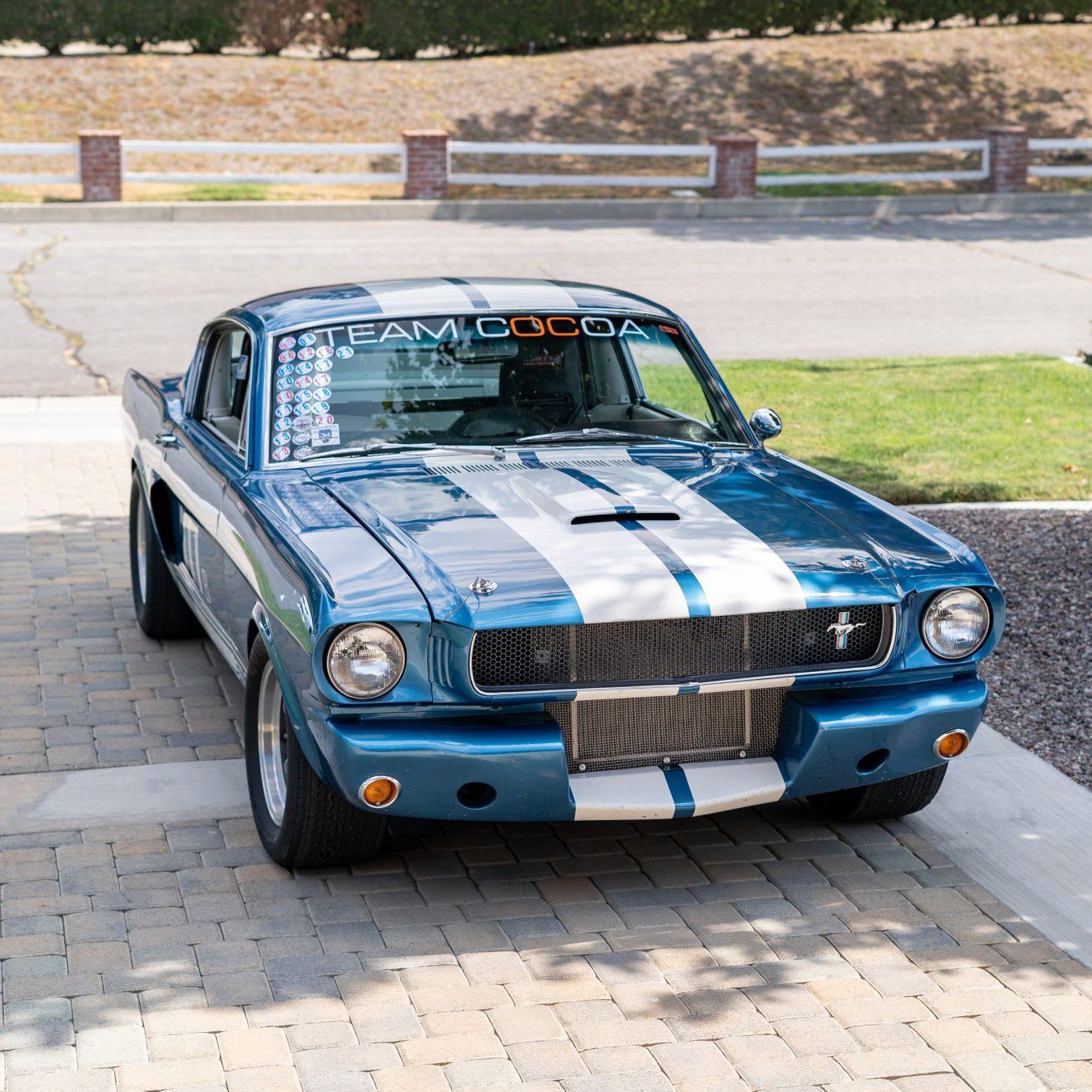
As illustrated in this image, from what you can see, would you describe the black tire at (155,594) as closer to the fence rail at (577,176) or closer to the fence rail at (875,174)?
the fence rail at (577,176)

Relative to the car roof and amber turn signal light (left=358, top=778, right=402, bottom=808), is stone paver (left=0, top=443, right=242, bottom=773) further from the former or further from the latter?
the car roof

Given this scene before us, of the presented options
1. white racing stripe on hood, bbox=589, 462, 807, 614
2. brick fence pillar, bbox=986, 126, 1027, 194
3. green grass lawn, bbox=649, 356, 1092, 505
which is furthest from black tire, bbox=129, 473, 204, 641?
brick fence pillar, bbox=986, 126, 1027, 194

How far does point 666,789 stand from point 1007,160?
22687mm

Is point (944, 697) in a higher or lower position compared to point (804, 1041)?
higher

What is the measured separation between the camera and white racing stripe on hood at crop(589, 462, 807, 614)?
4.55m

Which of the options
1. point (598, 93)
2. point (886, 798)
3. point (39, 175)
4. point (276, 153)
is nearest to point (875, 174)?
point (598, 93)

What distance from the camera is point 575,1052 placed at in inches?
155

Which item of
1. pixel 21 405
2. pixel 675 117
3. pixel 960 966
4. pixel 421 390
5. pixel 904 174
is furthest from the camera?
pixel 675 117

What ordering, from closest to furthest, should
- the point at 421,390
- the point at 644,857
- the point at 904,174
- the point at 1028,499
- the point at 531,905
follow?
1. the point at 531,905
2. the point at 644,857
3. the point at 421,390
4. the point at 1028,499
5. the point at 904,174

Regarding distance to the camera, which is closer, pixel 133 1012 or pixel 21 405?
pixel 133 1012

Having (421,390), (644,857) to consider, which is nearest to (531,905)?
(644,857)

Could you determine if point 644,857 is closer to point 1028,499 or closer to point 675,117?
point 1028,499

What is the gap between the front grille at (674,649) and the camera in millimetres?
4449

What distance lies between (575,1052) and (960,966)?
1149 mm
